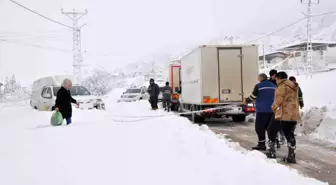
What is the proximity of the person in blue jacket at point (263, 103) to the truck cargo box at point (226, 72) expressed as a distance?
202 inches

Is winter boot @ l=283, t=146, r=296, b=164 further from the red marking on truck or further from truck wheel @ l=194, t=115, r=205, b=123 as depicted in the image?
truck wheel @ l=194, t=115, r=205, b=123

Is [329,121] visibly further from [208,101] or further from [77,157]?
[77,157]

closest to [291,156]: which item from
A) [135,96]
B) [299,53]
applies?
[135,96]

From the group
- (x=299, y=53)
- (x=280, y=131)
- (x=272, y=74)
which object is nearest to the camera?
(x=272, y=74)

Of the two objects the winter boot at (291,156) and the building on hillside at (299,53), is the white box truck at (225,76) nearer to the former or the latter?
the winter boot at (291,156)

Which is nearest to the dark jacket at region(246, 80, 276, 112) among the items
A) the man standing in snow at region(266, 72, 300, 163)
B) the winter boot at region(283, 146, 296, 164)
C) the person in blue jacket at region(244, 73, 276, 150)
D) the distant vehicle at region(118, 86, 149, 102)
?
the person in blue jacket at region(244, 73, 276, 150)

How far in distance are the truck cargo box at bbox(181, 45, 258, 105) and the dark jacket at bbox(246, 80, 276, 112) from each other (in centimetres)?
517

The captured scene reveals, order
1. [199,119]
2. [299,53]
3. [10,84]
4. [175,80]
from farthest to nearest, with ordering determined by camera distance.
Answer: [10,84] → [299,53] → [175,80] → [199,119]

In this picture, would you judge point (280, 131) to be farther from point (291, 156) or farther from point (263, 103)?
point (291, 156)

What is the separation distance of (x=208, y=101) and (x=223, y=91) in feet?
2.31

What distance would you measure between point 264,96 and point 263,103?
163mm

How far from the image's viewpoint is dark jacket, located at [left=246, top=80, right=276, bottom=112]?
7766mm

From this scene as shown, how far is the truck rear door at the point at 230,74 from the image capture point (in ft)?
42.9

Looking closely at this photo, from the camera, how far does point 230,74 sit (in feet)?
43.1
